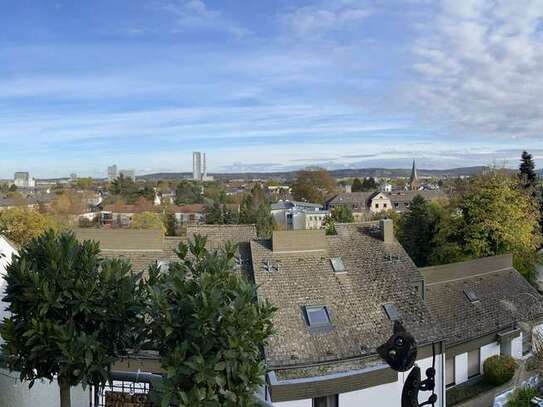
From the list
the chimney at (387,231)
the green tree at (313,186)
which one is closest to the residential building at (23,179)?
the green tree at (313,186)

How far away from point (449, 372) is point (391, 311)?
3.23 meters

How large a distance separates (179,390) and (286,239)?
39.5 ft

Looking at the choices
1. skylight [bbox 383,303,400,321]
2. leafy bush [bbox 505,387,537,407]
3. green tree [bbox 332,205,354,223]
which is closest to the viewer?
leafy bush [bbox 505,387,537,407]

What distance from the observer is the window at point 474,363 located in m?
17.2

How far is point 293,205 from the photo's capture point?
247ft

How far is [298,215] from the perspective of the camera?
225ft

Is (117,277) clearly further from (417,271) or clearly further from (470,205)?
(470,205)

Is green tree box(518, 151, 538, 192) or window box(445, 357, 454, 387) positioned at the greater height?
green tree box(518, 151, 538, 192)

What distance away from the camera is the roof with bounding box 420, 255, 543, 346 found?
56.8 ft

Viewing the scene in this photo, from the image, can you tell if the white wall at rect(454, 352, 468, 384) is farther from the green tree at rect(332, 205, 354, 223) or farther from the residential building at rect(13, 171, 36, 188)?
the residential building at rect(13, 171, 36, 188)

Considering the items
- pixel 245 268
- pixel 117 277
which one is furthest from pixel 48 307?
pixel 245 268

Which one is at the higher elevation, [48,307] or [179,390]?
[48,307]

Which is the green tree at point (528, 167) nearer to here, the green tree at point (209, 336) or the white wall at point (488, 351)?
the white wall at point (488, 351)

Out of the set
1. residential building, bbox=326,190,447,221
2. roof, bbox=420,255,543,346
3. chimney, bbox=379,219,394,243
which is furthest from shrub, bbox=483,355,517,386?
residential building, bbox=326,190,447,221
